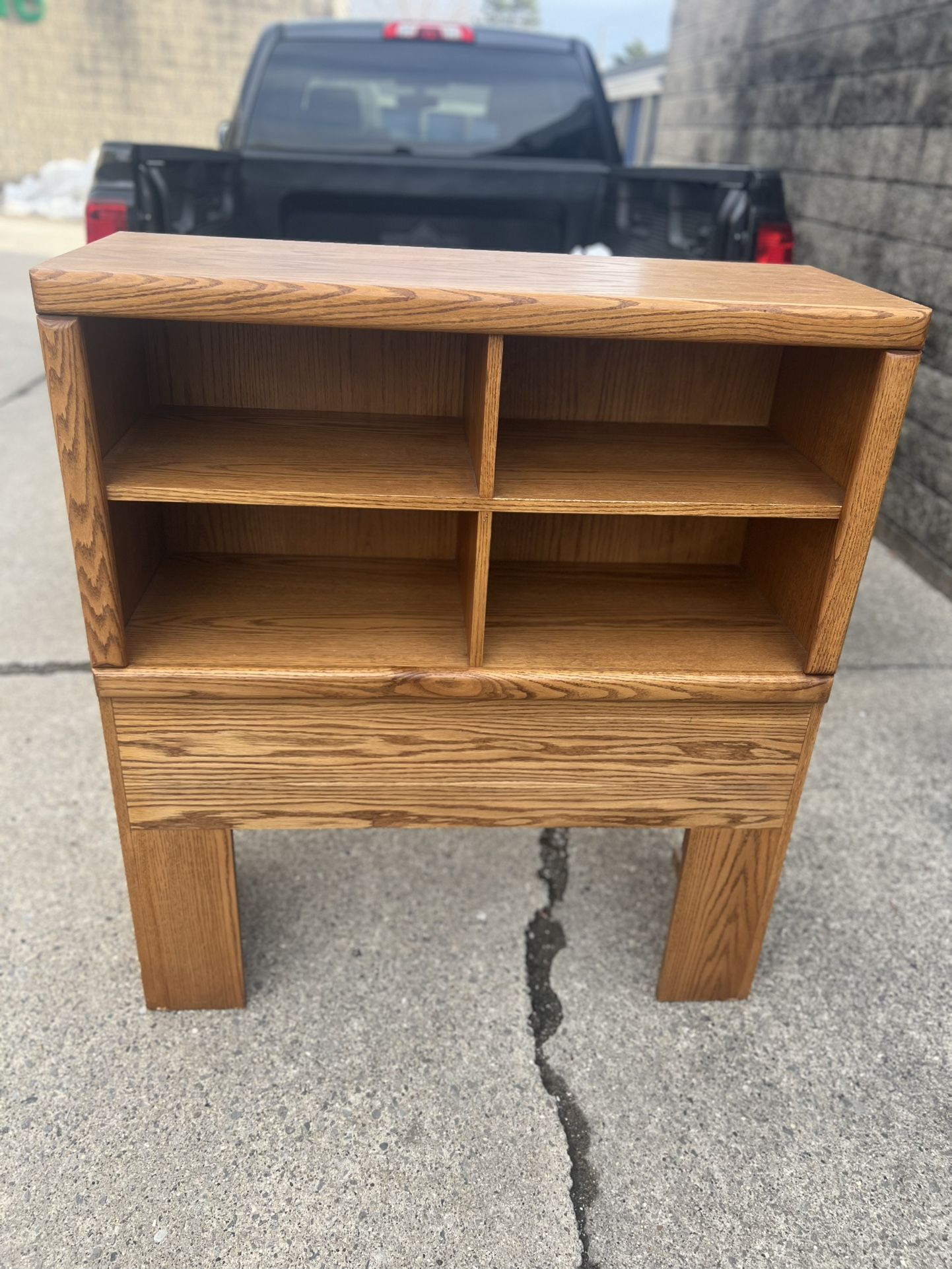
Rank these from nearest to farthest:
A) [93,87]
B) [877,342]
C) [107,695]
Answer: [877,342], [107,695], [93,87]

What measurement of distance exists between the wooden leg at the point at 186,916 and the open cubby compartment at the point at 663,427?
2.82 ft

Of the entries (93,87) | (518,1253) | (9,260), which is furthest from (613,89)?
(518,1253)

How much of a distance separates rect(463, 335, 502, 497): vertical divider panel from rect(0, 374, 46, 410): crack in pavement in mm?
4791

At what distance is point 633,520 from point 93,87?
14520 millimetres

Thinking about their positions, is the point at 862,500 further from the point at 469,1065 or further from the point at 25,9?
the point at 25,9

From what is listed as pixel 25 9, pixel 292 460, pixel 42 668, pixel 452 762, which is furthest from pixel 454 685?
pixel 25 9

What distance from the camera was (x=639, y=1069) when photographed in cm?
176

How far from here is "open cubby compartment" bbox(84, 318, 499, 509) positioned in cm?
142

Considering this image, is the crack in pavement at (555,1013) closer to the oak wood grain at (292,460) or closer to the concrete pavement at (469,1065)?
the concrete pavement at (469,1065)

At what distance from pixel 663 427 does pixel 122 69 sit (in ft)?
47.1

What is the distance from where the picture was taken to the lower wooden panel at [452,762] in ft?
5.24

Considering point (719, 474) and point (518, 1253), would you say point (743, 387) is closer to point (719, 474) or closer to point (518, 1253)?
point (719, 474)

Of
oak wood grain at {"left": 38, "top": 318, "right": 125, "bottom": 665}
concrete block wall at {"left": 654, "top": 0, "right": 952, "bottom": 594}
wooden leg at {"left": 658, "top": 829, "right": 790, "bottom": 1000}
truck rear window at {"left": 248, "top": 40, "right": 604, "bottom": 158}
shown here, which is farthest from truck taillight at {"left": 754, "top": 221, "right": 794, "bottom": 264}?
oak wood grain at {"left": 38, "top": 318, "right": 125, "bottom": 665}

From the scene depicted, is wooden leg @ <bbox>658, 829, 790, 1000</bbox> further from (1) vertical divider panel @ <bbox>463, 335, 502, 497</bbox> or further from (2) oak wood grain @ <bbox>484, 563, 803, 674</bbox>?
(1) vertical divider panel @ <bbox>463, 335, 502, 497</bbox>
